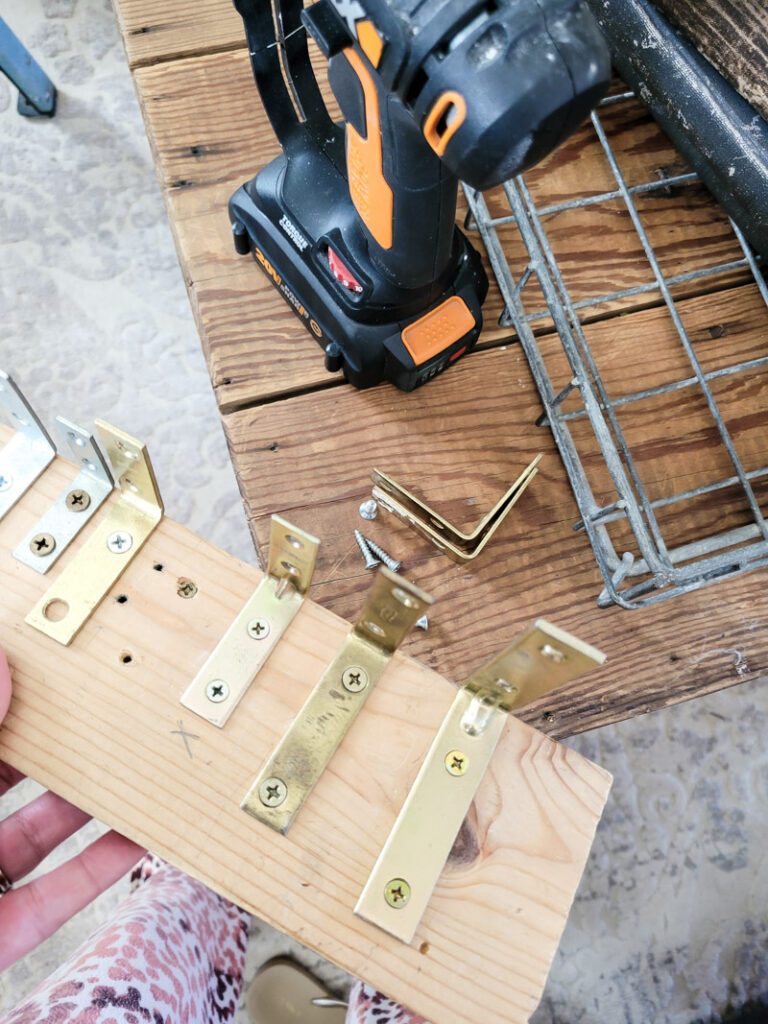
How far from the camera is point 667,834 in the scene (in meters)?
0.99

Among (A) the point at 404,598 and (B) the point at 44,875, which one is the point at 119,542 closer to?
(A) the point at 404,598

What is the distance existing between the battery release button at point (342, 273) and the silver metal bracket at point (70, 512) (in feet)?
0.77

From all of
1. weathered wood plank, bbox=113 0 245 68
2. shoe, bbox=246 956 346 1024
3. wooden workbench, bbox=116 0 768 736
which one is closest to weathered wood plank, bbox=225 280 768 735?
wooden workbench, bbox=116 0 768 736

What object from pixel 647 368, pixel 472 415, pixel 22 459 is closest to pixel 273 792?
pixel 22 459

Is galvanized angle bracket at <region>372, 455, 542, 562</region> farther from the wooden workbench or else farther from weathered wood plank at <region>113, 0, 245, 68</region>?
weathered wood plank at <region>113, 0, 245, 68</region>

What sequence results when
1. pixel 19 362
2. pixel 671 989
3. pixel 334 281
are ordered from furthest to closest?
1. pixel 19 362
2. pixel 671 989
3. pixel 334 281

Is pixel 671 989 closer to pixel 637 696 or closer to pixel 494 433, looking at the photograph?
pixel 637 696

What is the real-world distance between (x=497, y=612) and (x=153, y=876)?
0.54 metres

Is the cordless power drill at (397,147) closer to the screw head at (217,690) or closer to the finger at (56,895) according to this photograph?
the screw head at (217,690)

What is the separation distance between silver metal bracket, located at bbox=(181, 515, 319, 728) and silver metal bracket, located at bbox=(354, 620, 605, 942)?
10 centimetres

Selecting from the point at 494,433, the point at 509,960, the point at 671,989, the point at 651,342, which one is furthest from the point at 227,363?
the point at 671,989

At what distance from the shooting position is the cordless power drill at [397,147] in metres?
0.33

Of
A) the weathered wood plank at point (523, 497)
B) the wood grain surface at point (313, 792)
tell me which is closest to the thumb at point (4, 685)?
the wood grain surface at point (313, 792)

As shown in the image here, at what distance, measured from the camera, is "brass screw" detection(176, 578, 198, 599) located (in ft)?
1.33
